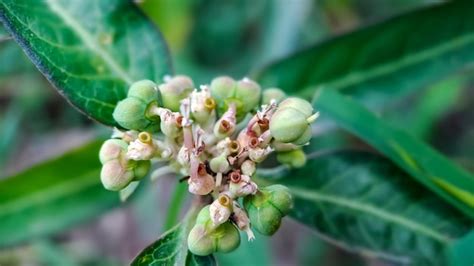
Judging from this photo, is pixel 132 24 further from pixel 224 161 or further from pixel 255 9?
pixel 255 9

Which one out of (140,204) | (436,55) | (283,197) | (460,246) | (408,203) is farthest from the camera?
(140,204)

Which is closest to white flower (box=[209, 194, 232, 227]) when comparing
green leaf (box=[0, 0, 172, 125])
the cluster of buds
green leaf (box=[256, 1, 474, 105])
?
the cluster of buds

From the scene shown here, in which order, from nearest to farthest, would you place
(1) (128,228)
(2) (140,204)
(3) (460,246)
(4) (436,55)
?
1. (3) (460,246)
2. (4) (436,55)
3. (2) (140,204)
4. (1) (128,228)

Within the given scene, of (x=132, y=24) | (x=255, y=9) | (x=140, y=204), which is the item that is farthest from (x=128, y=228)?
(x=132, y=24)

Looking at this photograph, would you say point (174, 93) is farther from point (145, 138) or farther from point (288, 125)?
point (288, 125)

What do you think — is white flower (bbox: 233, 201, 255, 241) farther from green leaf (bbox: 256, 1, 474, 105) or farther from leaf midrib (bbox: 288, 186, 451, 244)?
green leaf (bbox: 256, 1, 474, 105)

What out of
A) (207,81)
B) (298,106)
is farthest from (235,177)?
(207,81)
